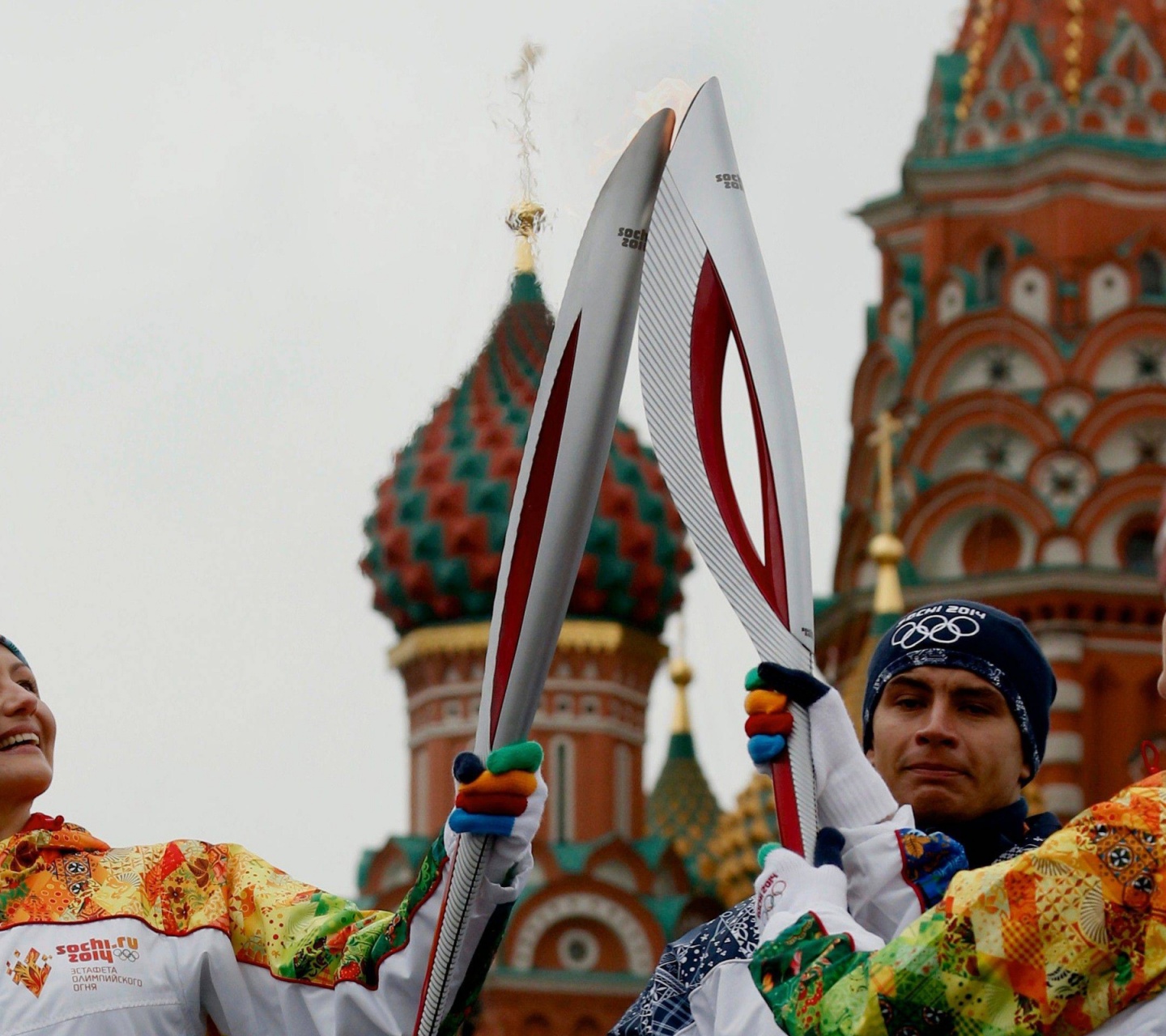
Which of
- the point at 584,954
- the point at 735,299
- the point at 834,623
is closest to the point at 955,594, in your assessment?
the point at 834,623

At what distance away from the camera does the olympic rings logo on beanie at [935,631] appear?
13.1 ft

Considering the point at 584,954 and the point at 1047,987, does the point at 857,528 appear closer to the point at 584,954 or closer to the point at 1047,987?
the point at 584,954

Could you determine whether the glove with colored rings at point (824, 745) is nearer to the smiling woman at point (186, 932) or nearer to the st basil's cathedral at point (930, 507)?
the smiling woman at point (186, 932)

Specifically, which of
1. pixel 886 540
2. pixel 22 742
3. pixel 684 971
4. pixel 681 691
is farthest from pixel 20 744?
pixel 681 691

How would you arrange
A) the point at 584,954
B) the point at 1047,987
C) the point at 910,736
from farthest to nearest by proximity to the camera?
the point at 584,954 → the point at 910,736 → the point at 1047,987

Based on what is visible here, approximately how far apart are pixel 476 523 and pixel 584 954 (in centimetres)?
369

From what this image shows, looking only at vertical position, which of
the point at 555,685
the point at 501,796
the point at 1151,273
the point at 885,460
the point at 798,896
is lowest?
the point at 798,896

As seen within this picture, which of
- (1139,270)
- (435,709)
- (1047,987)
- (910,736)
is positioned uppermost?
(1139,270)

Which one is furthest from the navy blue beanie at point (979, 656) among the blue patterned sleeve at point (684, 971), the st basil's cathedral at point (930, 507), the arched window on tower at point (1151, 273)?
the arched window on tower at point (1151, 273)

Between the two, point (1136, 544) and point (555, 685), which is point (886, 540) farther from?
point (555, 685)

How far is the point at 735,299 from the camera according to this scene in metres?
4.07

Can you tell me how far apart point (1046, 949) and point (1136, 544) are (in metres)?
20.4

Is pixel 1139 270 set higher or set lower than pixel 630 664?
higher

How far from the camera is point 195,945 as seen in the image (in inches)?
160
